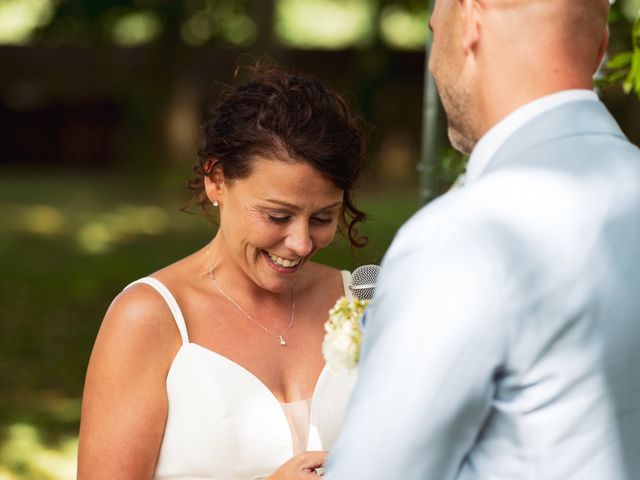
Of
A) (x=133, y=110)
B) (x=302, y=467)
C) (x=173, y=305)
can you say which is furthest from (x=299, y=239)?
(x=133, y=110)

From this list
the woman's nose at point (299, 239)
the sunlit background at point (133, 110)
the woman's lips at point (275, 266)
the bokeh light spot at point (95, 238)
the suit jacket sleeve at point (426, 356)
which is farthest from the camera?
the sunlit background at point (133, 110)

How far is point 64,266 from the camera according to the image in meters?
13.0

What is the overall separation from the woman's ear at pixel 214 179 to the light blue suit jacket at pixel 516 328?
58.5 inches

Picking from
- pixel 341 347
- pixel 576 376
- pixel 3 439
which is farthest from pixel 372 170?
pixel 3 439

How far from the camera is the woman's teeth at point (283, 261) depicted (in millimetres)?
2988

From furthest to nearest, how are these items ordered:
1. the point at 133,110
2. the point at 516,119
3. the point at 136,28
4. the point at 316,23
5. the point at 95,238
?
the point at 316,23 < the point at 136,28 < the point at 133,110 < the point at 95,238 < the point at 516,119

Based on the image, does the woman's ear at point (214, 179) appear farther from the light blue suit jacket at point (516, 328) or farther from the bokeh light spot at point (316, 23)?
the bokeh light spot at point (316, 23)

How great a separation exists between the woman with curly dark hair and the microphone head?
0.72 feet

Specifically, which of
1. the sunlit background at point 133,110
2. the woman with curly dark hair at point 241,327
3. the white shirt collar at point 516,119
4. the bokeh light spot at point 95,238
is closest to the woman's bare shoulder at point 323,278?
the woman with curly dark hair at point 241,327

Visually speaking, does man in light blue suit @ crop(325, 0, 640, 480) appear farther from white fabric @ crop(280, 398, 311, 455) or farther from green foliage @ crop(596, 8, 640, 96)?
green foliage @ crop(596, 8, 640, 96)

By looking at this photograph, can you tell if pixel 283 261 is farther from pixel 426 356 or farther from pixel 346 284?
pixel 426 356

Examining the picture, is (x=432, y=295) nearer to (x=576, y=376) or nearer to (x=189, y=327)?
(x=576, y=376)

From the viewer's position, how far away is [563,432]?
1602mm

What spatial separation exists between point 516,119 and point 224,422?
1486mm
